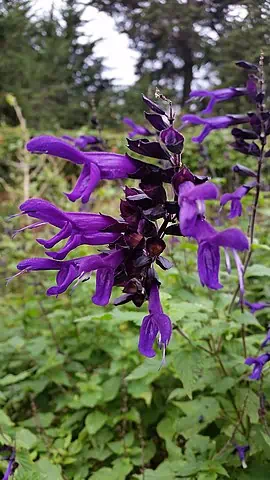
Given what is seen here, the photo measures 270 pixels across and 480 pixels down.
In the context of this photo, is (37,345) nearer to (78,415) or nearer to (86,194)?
(78,415)

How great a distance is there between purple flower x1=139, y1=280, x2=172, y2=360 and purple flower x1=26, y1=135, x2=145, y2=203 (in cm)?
21

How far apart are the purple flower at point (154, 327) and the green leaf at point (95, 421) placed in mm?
1254

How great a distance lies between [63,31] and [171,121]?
16.0m

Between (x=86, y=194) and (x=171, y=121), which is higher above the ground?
(x=171, y=121)

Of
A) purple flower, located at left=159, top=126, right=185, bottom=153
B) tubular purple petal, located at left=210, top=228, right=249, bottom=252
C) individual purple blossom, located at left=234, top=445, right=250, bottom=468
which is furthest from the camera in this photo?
individual purple blossom, located at left=234, top=445, right=250, bottom=468

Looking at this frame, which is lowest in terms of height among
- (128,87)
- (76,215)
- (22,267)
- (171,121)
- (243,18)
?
(128,87)

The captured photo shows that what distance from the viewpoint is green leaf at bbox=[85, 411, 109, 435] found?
199cm

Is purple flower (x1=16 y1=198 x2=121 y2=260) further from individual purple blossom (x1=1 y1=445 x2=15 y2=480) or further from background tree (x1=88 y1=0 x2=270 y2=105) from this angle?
background tree (x1=88 y1=0 x2=270 y2=105)

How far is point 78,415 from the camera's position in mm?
2188

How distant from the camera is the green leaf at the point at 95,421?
6.52 feet

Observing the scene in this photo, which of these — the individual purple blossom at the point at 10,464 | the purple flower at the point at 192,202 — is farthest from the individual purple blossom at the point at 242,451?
the purple flower at the point at 192,202

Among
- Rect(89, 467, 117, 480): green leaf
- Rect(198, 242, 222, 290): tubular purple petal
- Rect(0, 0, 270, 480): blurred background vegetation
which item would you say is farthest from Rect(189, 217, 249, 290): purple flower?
Rect(89, 467, 117, 480): green leaf

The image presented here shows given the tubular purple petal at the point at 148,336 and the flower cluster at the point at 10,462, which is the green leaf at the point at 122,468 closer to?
the flower cluster at the point at 10,462

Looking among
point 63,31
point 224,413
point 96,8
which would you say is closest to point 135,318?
point 224,413
